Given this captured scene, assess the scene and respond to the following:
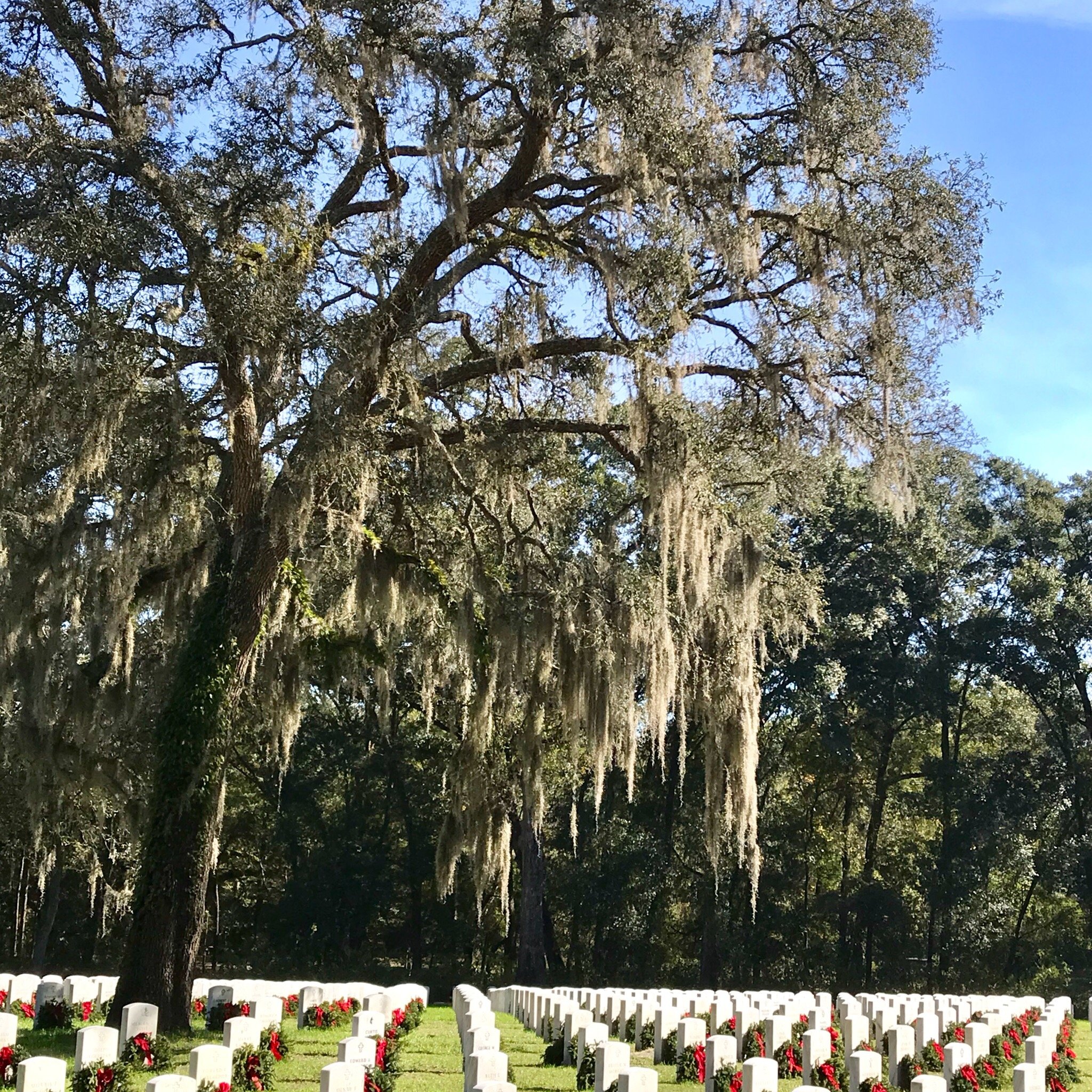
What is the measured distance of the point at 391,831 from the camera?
3634cm

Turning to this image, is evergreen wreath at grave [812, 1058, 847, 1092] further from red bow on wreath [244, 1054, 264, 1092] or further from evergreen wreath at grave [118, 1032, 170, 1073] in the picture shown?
evergreen wreath at grave [118, 1032, 170, 1073]

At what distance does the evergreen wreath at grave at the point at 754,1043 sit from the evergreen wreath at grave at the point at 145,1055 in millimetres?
4663

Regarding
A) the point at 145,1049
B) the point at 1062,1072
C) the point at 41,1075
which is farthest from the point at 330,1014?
the point at 1062,1072

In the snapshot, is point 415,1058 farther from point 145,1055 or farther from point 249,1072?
point 249,1072

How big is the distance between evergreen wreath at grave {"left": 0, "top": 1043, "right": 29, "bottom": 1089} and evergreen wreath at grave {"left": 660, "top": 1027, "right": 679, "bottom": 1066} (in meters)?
5.26

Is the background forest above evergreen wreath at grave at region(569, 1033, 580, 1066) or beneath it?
above

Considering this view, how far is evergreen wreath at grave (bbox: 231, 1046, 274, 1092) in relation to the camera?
8156 mm

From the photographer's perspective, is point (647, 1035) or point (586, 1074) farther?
point (647, 1035)

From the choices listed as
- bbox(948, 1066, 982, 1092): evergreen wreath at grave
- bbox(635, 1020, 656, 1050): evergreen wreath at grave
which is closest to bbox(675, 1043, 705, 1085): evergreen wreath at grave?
bbox(948, 1066, 982, 1092): evergreen wreath at grave

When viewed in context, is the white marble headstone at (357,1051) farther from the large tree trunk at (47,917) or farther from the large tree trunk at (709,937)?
the large tree trunk at (709,937)

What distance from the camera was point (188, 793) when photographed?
11.0 m

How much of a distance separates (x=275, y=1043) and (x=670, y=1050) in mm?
3551

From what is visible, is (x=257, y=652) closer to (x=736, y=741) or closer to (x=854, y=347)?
(x=736, y=741)

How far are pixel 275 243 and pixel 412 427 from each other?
222 cm
